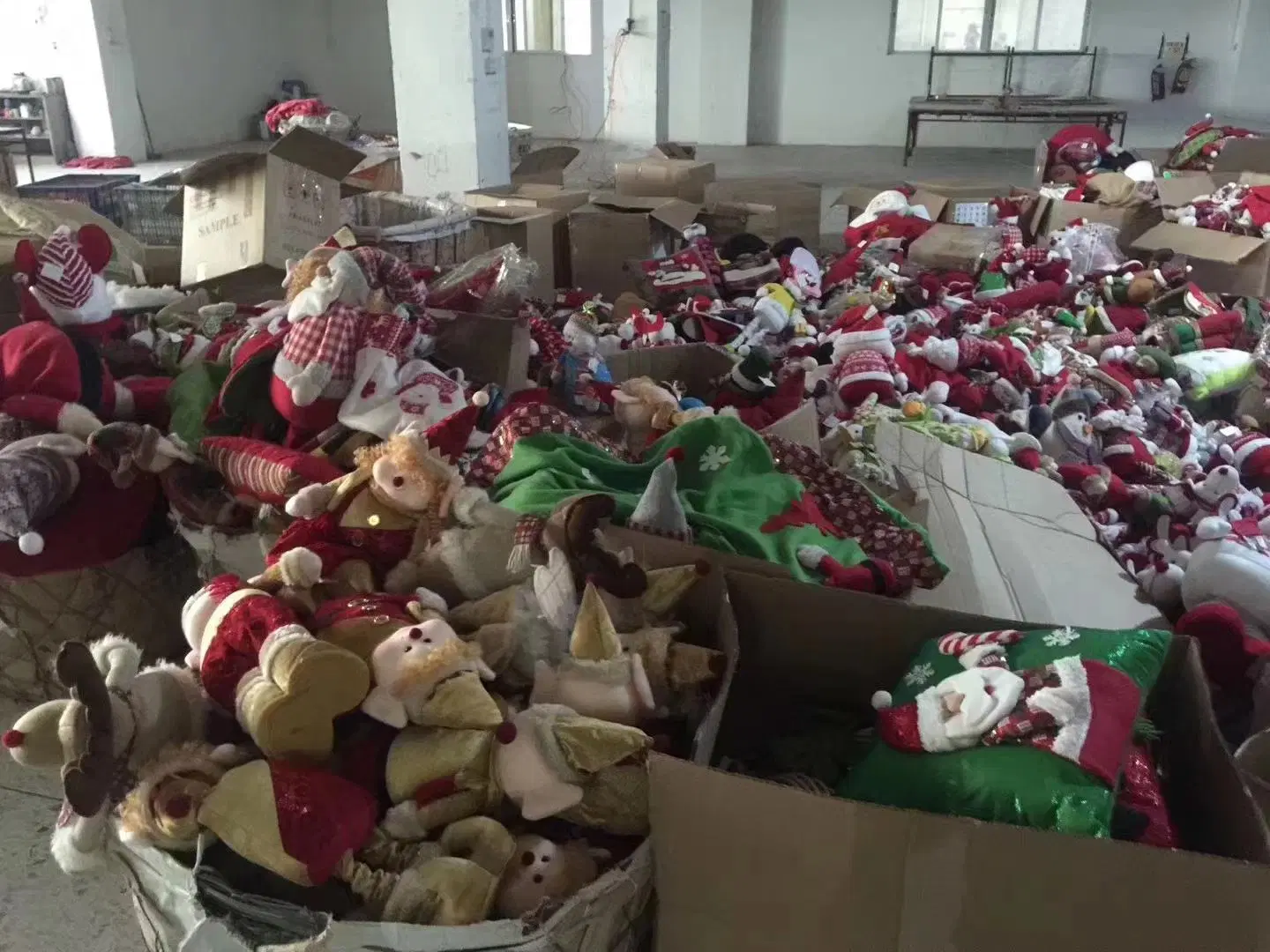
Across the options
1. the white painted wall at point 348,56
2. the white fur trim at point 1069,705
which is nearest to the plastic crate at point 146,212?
the white fur trim at point 1069,705

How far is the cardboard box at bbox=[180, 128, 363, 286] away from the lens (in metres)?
2.18

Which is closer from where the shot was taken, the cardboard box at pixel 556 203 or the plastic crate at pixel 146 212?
the plastic crate at pixel 146 212

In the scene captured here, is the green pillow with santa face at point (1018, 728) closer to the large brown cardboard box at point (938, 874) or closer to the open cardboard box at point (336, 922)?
the large brown cardboard box at point (938, 874)

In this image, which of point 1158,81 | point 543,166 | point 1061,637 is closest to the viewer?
point 1061,637

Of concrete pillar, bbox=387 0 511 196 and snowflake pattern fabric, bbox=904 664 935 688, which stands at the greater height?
concrete pillar, bbox=387 0 511 196

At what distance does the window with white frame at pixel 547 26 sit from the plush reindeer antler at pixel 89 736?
351 inches

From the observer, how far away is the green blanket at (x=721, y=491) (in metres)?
1.29

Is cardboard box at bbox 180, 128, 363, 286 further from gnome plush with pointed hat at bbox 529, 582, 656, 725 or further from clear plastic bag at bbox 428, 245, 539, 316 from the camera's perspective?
gnome plush with pointed hat at bbox 529, 582, 656, 725

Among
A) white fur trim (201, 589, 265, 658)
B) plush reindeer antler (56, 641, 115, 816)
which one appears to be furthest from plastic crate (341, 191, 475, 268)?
plush reindeer antler (56, 641, 115, 816)

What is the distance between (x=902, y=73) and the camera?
8.52m

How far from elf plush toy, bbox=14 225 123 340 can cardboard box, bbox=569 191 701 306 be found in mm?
1677

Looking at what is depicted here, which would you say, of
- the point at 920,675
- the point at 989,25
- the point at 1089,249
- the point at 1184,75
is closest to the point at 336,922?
the point at 920,675

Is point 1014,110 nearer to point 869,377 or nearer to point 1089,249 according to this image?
point 1089,249

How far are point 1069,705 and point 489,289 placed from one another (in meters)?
1.34
